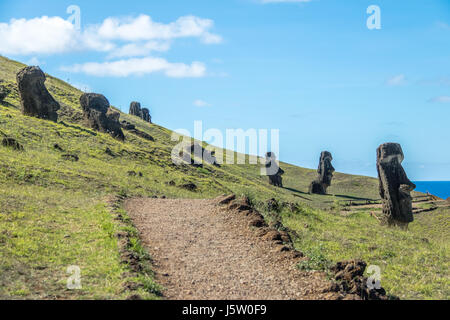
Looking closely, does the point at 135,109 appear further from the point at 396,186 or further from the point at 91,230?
the point at 91,230

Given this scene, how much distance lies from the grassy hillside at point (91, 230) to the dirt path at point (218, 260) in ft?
3.39

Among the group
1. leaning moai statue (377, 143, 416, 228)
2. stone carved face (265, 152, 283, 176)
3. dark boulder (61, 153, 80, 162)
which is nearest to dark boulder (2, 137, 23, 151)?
dark boulder (61, 153, 80, 162)

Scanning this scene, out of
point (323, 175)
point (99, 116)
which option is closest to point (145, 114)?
point (99, 116)

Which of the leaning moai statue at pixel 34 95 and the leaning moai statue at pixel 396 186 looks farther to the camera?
the leaning moai statue at pixel 34 95

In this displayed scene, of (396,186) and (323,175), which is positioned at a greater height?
(323,175)

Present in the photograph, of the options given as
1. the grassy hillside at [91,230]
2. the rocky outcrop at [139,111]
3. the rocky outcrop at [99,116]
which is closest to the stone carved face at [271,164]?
the rocky outcrop at [99,116]

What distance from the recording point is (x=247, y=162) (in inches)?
4247

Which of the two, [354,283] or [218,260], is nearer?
[354,283]

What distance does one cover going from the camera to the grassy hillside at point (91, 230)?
462 inches

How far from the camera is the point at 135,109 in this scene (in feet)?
402

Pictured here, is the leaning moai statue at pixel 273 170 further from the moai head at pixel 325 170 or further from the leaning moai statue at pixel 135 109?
the leaning moai statue at pixel 135 109

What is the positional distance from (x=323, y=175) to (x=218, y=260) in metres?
61.8
